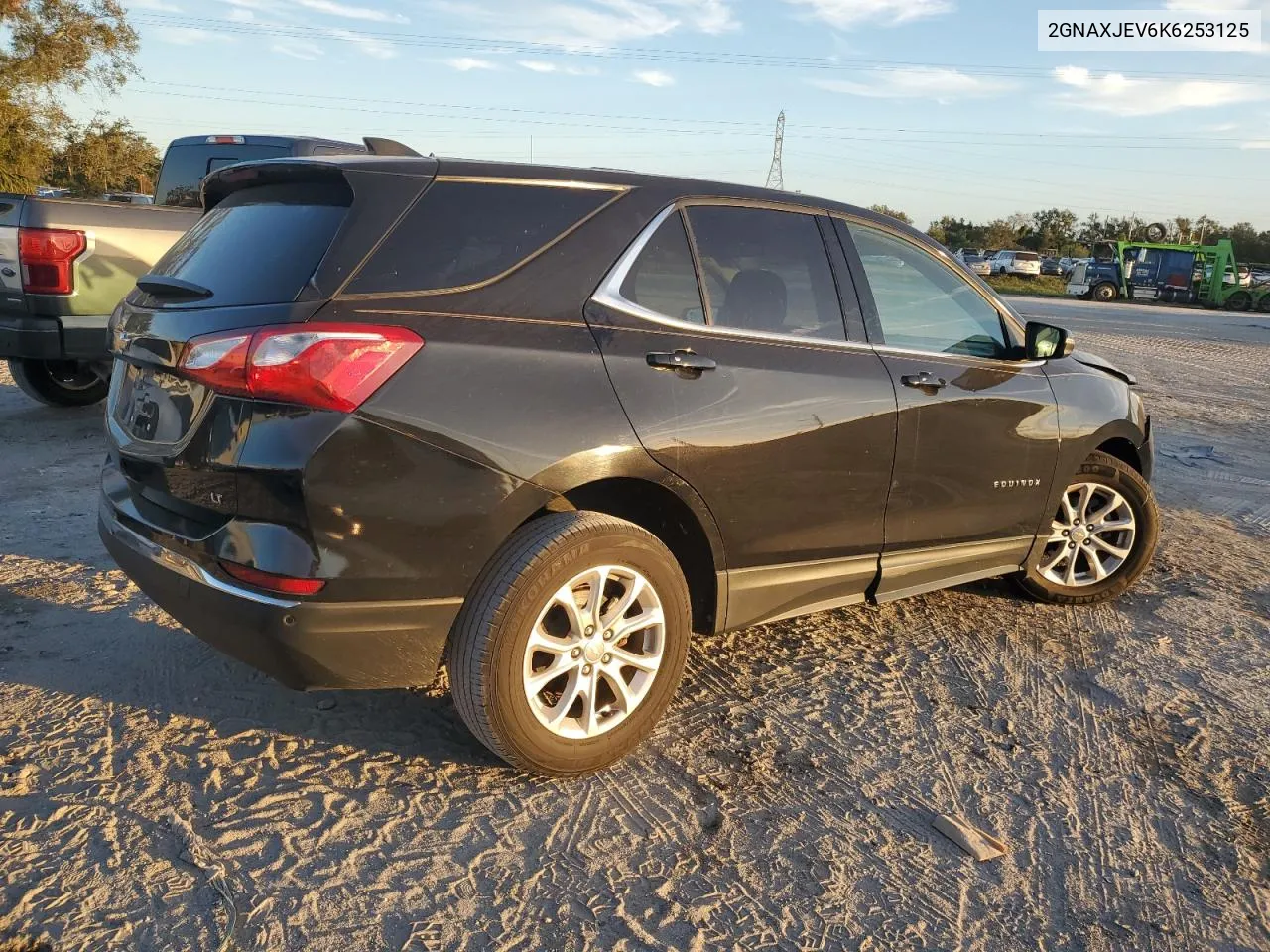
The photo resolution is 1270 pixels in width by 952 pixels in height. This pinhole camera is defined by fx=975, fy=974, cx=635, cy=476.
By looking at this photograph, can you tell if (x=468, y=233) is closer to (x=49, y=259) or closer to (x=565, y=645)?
(x=565, y=645)

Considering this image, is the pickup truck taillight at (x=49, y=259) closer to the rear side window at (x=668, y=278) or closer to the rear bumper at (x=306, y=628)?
the rear bumper at (x=306, y=628)

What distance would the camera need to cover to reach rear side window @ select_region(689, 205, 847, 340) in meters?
3.27

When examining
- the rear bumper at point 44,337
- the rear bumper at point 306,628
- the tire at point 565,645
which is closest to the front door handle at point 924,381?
the tire at point 565,645

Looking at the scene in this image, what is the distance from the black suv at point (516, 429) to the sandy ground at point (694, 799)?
349 mm

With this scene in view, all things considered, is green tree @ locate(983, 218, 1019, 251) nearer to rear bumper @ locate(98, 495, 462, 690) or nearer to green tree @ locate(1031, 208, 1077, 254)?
green tree @ locate(1031, 208, 1077, 254)

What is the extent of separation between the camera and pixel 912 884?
8.43 ft

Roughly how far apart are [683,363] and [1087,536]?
8.42ft

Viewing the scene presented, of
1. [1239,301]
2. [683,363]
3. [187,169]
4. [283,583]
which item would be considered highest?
[187,169]

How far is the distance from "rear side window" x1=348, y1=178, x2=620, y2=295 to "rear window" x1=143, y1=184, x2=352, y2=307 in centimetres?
18

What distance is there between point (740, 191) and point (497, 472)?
150 cm

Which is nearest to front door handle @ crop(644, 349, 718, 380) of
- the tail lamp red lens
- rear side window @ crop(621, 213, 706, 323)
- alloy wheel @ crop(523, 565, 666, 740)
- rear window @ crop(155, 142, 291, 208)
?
rear side window @ crop(621, 213, 706, 323)

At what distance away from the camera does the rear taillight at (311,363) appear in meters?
2.47

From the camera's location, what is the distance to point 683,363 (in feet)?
9.93

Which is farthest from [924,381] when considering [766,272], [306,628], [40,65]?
[40,65]
